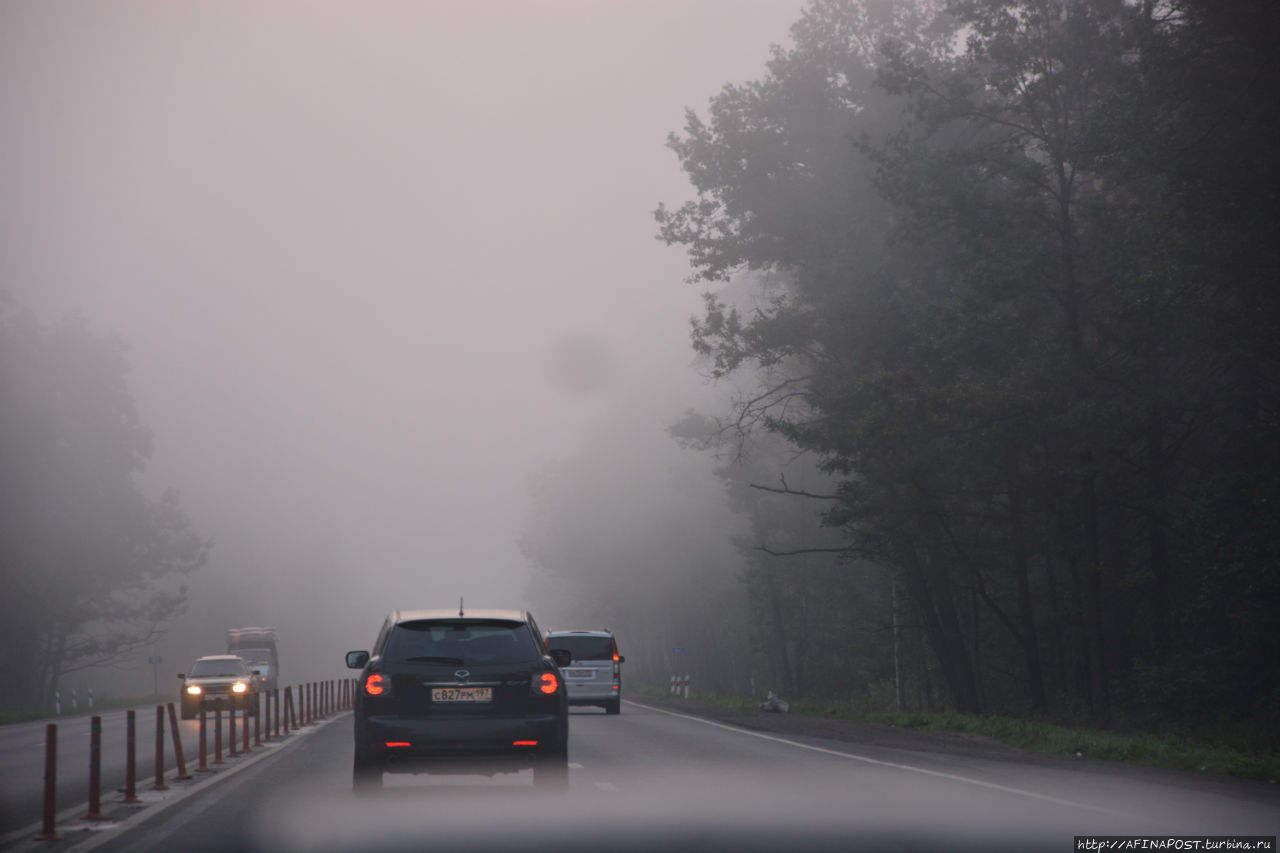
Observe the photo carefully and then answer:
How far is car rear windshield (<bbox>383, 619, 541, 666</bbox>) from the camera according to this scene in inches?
537

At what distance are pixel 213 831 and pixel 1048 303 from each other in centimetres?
2316

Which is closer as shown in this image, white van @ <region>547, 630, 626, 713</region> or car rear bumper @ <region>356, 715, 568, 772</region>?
car rear bumper @ <region>356, 715, 568, 772</region>

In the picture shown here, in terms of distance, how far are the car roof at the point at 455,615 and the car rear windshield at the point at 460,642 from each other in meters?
0.08

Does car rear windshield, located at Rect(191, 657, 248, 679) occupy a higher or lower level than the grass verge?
higher

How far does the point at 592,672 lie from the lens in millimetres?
35906

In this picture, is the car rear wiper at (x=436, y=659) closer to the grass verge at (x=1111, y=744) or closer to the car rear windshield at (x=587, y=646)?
the grass verge at (x=1111, y=744)

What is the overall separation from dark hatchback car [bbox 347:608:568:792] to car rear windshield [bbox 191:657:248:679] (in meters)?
23.5

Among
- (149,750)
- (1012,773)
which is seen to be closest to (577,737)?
(149,750)

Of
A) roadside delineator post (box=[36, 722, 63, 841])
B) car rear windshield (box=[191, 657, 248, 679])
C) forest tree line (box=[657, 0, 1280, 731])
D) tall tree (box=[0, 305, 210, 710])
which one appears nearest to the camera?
roadside delineator post (box=[36, 722, 63, 841])

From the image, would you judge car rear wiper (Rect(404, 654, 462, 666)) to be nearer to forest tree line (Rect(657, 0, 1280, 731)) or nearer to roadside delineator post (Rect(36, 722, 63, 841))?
roadside delineator post (Rect(36, 722, 63, 841))

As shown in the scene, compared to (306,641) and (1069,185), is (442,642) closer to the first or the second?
(1069,185)

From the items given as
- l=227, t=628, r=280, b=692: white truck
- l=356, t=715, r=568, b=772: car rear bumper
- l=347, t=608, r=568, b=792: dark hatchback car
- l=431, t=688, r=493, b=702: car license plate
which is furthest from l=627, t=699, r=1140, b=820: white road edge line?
l=227, t=628, r=280, b=692: white truck

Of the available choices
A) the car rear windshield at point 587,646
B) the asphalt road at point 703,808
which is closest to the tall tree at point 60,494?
the car rear windshield at point 587,646

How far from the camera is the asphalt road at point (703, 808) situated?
34.8ft
